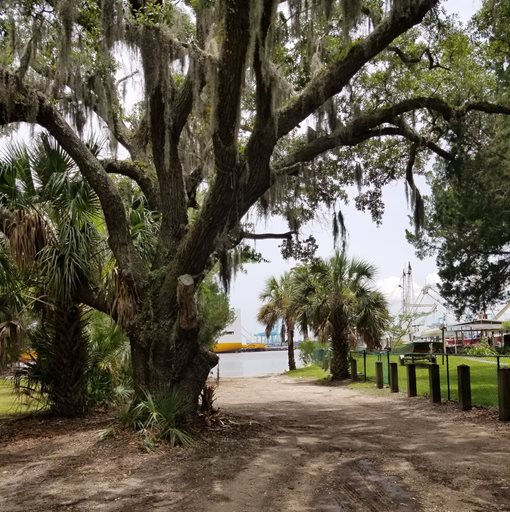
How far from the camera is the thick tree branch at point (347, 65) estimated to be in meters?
7.60

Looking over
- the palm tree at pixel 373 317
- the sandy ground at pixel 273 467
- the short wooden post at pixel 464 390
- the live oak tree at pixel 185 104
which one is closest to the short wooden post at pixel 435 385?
the short wooden post at pixel 464 390

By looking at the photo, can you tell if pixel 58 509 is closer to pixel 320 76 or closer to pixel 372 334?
pixel 320 76

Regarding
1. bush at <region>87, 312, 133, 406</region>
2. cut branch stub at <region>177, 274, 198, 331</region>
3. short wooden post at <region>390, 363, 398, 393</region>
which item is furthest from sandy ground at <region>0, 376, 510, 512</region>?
short wooden post at <region>390, 363, 398, 393</region>

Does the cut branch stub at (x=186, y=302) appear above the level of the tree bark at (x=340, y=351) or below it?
above

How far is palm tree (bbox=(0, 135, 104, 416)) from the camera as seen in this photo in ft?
29.8

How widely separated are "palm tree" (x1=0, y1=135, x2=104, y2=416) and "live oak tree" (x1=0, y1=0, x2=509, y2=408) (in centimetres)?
58

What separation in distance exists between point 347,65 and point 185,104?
2.55 m

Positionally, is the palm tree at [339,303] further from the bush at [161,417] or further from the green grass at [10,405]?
the bush at [161,417]

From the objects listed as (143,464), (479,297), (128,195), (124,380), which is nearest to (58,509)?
(143,464)

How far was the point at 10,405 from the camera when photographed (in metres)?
14.7

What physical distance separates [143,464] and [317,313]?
50.5ft

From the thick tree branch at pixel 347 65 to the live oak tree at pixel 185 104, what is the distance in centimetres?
2

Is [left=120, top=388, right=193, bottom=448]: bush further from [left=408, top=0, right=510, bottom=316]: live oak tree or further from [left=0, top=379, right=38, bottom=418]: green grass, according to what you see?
[left=408, top=0, right=510, bottom=316]: live oak tree

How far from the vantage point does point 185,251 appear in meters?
8.40
